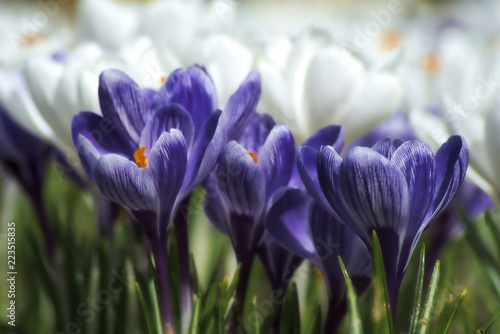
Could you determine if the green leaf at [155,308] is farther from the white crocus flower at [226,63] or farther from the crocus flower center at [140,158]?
the white crocus flower at [226,63]

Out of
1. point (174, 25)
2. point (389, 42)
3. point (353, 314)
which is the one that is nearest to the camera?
point (353, 314)

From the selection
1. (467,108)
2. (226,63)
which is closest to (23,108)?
(226,63)

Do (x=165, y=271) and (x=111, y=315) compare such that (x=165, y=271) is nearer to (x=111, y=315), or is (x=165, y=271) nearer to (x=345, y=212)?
(x=345, y=212)

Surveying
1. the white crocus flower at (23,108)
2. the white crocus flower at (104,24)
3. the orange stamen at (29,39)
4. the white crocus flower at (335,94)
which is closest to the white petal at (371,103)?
the white crocus flower at (335,94)

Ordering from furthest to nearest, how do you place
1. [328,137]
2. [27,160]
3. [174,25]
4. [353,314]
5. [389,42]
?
1. [389,42]
2. [174,25]
3. [27,160]
4. [328,137]
5. [353,314]

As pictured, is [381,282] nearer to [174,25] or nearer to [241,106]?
[241,106]

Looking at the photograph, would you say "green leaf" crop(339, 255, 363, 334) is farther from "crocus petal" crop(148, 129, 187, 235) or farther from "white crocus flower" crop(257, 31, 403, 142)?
"white crocus flower" crop(257, 31, 403, 142)

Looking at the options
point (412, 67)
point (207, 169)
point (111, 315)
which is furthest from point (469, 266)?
point (207, 169)
